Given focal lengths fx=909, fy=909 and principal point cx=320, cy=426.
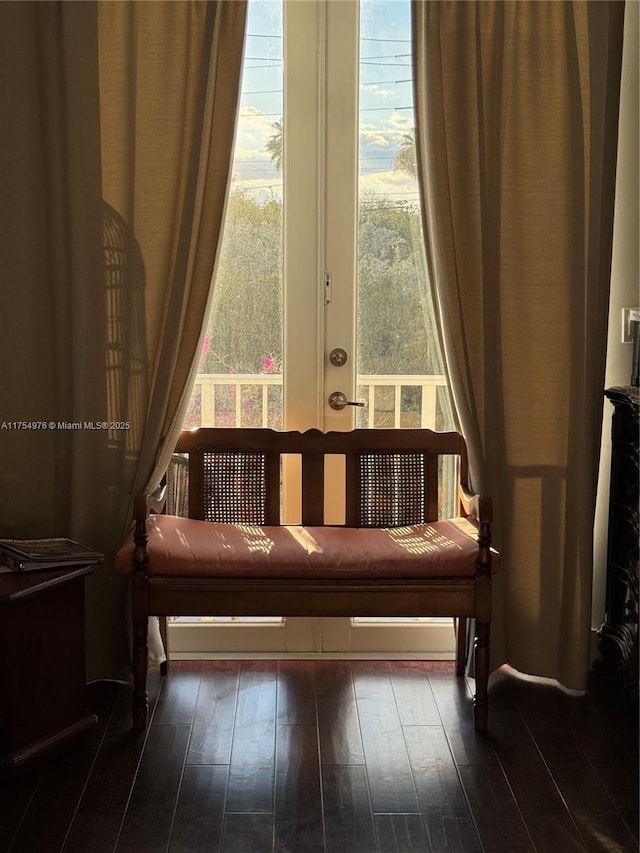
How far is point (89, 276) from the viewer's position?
3059 mm

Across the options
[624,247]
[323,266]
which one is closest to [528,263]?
[624,247]

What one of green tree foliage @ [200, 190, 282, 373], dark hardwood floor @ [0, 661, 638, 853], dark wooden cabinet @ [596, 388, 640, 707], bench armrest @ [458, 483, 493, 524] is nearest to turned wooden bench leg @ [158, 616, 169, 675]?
dark hardwood floor @ [0, 661, 638, 853]

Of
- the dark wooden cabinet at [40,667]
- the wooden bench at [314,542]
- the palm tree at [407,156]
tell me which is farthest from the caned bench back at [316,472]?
the palm tree at [407,156]

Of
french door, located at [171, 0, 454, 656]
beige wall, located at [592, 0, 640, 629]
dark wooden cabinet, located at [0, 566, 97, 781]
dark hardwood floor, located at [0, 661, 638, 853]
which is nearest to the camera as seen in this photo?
dark hardwood floor, located at [0, 661, 638, 853]

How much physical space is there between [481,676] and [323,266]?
1508 millimetres

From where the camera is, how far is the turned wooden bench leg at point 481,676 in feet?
9.27

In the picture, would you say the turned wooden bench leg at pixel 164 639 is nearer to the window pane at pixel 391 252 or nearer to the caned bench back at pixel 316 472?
the caned bench back at pixel 316 472

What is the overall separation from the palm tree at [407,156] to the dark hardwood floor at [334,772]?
1805 mm

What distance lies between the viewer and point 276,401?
3.36 m

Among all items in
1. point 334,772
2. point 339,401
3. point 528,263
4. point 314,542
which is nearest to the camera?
point 334,772

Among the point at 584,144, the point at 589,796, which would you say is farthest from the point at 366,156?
the point at 589,796

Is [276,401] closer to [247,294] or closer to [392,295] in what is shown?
[247,294]

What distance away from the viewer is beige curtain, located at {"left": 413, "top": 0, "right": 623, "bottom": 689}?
3.02 meters

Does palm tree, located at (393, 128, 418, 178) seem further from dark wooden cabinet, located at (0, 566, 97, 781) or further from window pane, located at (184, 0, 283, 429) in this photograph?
dark wooden cabinet, located at (0, 566, 97, 781)
